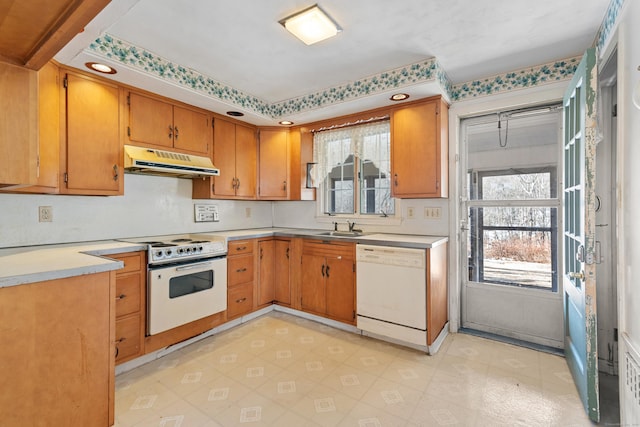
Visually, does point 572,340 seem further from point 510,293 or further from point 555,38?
point 555,38

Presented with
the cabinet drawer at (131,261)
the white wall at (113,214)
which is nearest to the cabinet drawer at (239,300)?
the white wall at (113,214)

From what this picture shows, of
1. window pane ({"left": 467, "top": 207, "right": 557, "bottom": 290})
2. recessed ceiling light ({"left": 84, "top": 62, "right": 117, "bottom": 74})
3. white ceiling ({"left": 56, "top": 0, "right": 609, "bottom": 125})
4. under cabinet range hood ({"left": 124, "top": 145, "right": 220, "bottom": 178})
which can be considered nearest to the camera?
white ceiling ({"left": 56, "top": 0, "right": 609, "bottom": 125})

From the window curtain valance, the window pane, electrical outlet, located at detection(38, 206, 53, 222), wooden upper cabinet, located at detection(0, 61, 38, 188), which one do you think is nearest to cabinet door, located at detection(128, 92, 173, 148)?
electrical outlet, located at detection(38, 206, 53, 222)

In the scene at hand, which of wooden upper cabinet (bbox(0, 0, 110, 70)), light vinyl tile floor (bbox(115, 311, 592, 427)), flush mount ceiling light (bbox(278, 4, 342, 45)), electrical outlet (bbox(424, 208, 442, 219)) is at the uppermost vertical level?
flush mount ceiling light (bbox(278, 4, 342, 45))

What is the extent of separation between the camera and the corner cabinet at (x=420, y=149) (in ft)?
9.18

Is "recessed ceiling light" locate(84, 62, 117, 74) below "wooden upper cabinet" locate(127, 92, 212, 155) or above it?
above

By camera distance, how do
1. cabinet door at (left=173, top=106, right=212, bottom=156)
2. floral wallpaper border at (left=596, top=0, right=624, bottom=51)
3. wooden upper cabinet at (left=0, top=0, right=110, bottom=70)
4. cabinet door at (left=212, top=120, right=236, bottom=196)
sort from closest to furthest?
wooden upper cabinet at (left=0, top=0, right=110, bottom=70), floral wallpaper border at (left=596, top=0, right=624, bottom=51), cabinet door at (left=173, top=106, right=212, bottom=156), cabinet door at (left=212, top=120, right=236, bottom=196)

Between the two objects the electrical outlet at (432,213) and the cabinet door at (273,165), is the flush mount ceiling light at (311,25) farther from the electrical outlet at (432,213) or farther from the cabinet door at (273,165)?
the electrical outlet at (432,213)

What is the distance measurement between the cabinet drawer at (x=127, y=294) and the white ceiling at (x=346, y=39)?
1.58 m

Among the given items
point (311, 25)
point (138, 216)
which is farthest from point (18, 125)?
point (311, 25)

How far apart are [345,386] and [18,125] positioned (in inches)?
95.6

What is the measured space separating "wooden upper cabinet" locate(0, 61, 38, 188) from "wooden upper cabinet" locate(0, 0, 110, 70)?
0.08 meters

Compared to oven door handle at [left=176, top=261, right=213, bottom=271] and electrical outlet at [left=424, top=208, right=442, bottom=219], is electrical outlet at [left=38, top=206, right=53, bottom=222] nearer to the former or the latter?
oven door handle at [left=176, top=261, right=213, bottom=271]

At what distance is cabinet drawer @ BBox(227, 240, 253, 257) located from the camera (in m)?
A: 3.07
